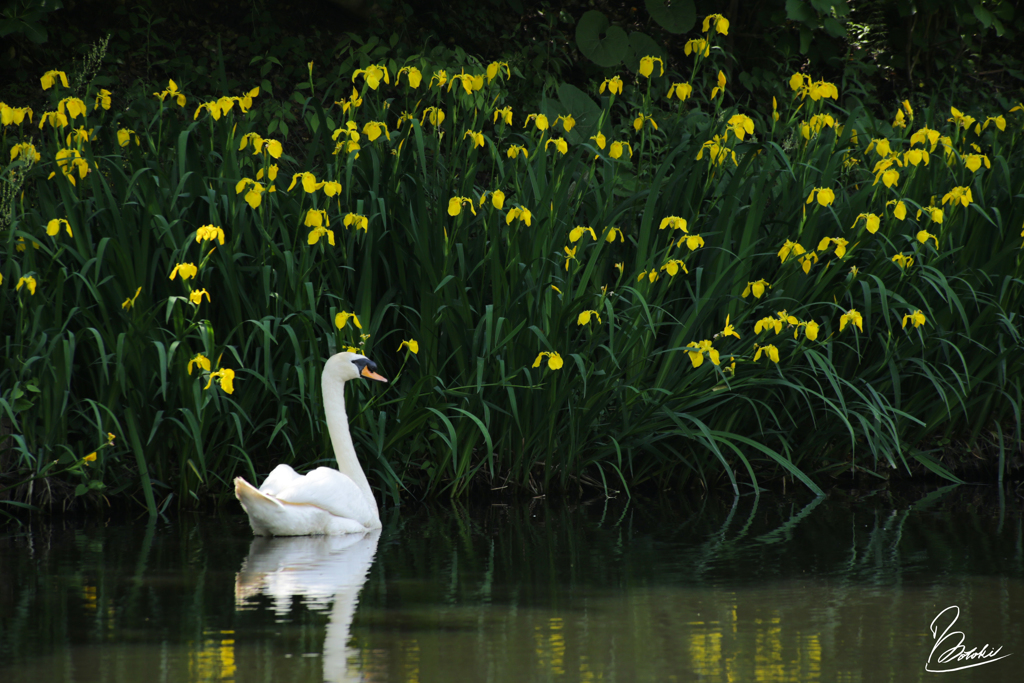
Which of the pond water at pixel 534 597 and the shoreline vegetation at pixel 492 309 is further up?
the shoreline vegetation at pixel 492 309

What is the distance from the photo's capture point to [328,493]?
447 centimetres

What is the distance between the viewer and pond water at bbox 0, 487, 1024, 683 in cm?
300

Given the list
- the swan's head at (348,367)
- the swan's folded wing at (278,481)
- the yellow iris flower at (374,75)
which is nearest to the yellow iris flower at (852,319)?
the swan's head at (348,367)

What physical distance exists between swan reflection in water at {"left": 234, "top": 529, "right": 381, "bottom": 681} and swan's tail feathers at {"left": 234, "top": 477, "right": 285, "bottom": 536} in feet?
0.28

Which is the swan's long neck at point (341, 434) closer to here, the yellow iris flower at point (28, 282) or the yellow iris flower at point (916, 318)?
the yellow iris flower at point (28, 282)

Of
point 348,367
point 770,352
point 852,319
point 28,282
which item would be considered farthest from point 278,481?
point 852,319

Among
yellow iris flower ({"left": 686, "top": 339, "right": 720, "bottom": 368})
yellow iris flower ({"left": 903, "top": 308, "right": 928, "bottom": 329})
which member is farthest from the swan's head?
yellow iris flower ({"left": 903, "top": 308, "right": 928, "bottom": 329})

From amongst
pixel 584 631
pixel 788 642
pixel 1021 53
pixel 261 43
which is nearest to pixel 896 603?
pixel 788 642

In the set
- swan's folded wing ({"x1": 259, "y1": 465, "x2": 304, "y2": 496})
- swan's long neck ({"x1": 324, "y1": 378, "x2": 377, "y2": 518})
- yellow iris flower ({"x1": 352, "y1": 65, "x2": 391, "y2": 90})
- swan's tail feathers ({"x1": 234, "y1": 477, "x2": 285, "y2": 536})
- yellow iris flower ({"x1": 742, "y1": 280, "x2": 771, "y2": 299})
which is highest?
yellow iris flower ({"x1": 352, "y1": 65, "x2": 391, "y2": 90})

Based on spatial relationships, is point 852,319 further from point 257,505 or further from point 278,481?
point 257,505

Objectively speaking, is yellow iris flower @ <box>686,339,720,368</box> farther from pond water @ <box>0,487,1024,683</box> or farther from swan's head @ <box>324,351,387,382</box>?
swan's head @ <box>324,351,387,382</box>

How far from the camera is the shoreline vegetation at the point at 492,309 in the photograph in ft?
16.2

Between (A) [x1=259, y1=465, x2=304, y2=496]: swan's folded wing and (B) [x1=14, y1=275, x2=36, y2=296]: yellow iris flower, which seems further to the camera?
(B) [x1=14, y1=275, x2=36, y2=296]: yellow iris flower

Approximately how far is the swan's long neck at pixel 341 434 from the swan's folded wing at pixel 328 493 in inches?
5.0
